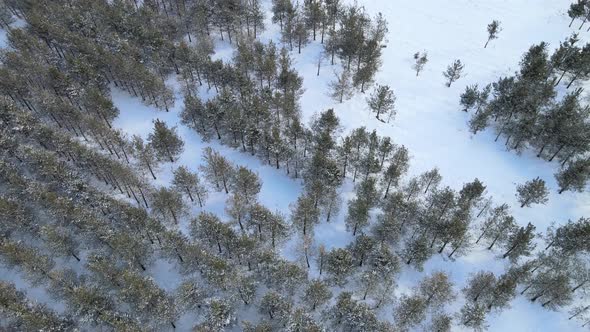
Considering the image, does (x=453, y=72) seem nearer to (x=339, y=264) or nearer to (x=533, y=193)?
(x=533, y=193)

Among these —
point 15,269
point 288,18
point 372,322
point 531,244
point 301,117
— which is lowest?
point 15,269

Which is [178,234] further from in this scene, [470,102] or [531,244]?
[470,102]

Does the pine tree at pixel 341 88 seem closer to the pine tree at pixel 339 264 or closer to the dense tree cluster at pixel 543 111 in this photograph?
the dense tree cluster at pixel 543 111

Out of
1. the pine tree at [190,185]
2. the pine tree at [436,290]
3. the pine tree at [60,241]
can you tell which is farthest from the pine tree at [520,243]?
the pine tree at [60,241]

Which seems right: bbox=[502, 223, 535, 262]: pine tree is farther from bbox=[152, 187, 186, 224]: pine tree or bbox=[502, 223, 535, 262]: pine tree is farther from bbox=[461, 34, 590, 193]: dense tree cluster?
bbox=[152, 187, 186, 224]: pine tree

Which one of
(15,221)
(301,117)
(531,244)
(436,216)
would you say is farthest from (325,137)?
(15,221)
